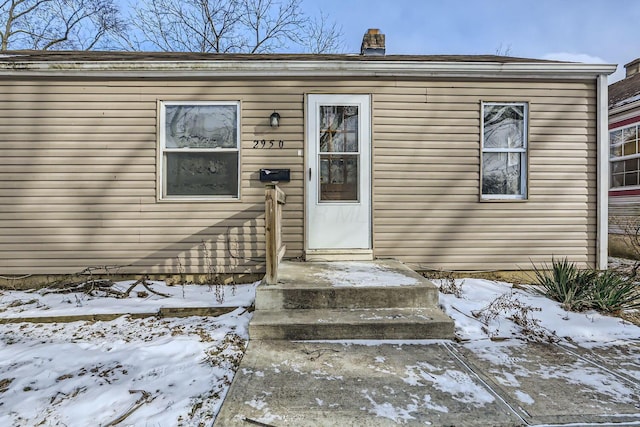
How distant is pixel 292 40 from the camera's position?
13852 mm

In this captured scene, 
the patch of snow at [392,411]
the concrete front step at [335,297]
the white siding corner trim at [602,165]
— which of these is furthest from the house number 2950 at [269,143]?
the white siding corner trim at [602,165]

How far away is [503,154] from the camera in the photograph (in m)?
4.59

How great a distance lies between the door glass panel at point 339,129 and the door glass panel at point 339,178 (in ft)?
0.41

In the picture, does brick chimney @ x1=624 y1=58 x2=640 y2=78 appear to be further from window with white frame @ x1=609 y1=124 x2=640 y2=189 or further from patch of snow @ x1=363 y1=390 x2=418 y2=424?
patch of snow @ x1=363 y1=390 x2=418 y2=424

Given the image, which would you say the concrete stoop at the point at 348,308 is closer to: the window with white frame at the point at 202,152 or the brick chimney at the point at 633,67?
the window with white frame at the point at 202,152

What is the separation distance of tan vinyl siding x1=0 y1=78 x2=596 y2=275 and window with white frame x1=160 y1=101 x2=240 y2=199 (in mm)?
136

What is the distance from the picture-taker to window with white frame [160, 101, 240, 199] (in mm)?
4422

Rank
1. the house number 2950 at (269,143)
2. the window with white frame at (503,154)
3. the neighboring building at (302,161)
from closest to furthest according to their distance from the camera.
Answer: the neighboring building at (302,161) → the house number 2950 at (269,143) → the window with white frame at (503,154)

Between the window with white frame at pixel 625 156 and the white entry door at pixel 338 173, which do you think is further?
the window with white frame at pixel 625 156

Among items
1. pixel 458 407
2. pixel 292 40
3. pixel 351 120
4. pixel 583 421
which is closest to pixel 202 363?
pixel 458 407

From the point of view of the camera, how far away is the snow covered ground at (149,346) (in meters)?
1.93

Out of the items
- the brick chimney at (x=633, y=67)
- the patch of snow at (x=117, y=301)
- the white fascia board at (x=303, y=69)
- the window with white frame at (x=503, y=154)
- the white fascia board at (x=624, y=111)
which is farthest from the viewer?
the brick chimney at (x=633, y=67)

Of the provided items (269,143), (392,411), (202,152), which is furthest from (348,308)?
(202,152)

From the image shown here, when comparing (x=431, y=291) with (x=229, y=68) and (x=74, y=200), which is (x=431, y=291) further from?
→ (x=74, y=200)
